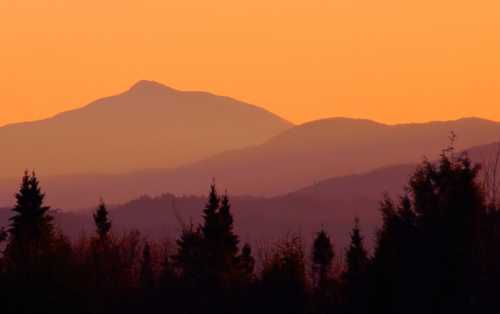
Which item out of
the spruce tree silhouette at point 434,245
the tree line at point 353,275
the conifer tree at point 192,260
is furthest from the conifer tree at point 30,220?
the spruce tree silhouette at point 434,245

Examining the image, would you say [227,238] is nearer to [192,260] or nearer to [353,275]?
[192,260]

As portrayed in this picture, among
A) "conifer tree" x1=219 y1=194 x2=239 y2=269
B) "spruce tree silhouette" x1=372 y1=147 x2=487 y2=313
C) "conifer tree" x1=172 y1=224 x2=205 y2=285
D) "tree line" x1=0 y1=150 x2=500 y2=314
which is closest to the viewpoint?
"spruce tree silhouette" x1=372 y1=147 x2=487 y2=313

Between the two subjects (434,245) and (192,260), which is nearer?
(434,245)

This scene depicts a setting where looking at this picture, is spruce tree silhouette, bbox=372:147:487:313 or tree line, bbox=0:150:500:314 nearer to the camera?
spruce tree silhouette, bbox=372:147:487:313

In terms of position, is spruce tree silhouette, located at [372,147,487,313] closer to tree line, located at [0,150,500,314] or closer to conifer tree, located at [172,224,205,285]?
tree line, located at [0,150,500,314]

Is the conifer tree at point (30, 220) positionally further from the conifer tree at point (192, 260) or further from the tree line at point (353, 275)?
the conifer tree at point (192, 260)

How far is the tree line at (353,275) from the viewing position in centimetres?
3956

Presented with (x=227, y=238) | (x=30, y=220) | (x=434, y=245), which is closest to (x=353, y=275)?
(x=434, y=245)

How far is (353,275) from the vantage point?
142ft

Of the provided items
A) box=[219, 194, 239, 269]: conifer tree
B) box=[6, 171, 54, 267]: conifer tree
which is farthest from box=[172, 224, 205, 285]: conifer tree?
box=[6, 171, 54, 267]: conifer tree

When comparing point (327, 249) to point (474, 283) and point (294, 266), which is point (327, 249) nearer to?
point (294, 266)

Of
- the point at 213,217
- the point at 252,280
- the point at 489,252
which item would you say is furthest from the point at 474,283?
the point at 213,217

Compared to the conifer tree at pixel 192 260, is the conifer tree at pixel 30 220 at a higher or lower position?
higher

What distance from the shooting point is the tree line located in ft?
130
